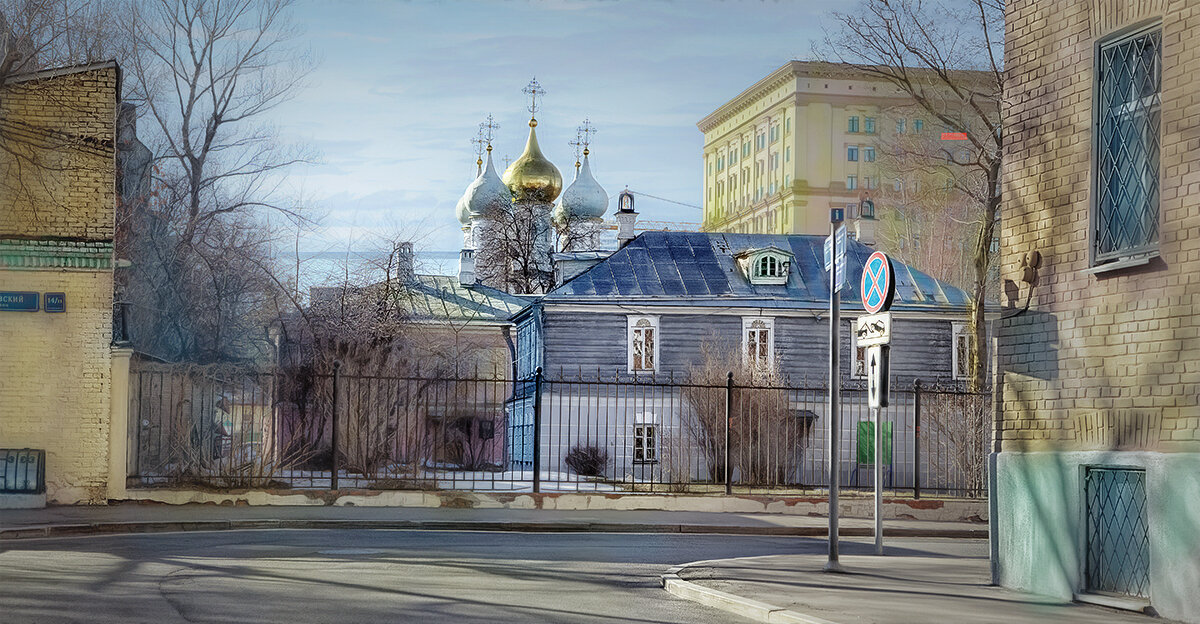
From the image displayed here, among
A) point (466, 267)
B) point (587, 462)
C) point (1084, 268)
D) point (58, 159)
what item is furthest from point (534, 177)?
point (1084, 268)

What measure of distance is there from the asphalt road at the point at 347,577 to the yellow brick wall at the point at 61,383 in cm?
398

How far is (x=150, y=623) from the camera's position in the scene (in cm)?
877

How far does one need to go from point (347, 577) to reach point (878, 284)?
18.2 feet

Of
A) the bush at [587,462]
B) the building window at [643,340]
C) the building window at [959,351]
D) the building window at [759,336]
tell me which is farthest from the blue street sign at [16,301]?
the building window at [959,351]

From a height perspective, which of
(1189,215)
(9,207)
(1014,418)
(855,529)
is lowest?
(855,529)

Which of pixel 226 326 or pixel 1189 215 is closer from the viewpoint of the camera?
pixel 1189 215

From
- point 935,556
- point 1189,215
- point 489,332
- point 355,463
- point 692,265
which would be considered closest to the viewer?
point 1189,215

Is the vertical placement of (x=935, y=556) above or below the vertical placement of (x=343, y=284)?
below

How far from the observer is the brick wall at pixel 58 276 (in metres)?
19.6

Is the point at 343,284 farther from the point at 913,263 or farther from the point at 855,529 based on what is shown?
the point at 913,263

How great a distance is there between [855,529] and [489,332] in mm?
30247

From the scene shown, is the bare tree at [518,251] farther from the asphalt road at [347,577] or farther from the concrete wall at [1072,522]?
the concrete wall at [1072,522]

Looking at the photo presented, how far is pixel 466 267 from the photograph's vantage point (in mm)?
59031

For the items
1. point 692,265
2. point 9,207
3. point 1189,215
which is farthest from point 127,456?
point 692,265
